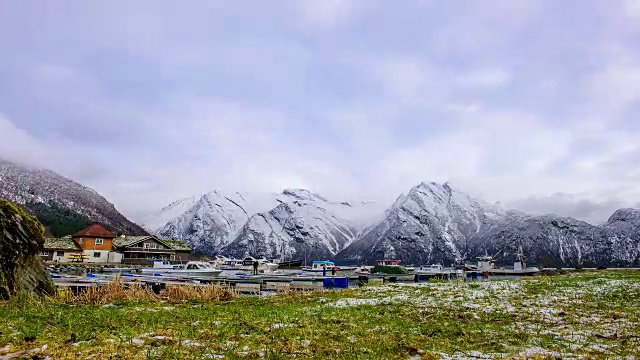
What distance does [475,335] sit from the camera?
35.3ft

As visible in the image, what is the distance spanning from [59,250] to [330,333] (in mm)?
94544

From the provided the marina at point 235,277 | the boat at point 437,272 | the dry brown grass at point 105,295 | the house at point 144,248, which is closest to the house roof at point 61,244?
the house at point 144,248

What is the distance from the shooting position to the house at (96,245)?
9069 cm

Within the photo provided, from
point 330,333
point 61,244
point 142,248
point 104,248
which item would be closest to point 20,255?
point 330,333

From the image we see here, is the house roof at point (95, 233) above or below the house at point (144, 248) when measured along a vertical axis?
above

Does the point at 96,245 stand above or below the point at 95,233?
below

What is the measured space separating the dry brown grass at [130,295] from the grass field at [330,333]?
2.11 m

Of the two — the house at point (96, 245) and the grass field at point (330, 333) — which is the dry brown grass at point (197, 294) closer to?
the grass field at point (330, 333)

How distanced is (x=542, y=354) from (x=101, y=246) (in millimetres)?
99758

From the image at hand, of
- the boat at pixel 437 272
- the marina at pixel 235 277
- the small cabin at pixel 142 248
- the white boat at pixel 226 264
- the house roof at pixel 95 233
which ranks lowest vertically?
the white boat at pixel 226 264

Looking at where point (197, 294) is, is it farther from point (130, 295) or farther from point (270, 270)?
point (270, 270)

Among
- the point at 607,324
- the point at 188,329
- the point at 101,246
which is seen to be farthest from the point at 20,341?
the point at 101,246

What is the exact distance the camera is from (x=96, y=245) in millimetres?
91812

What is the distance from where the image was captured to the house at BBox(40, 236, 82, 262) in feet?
278
